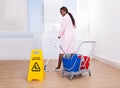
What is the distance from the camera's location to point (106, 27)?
194 inches

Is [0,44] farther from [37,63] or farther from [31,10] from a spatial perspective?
[37,63]

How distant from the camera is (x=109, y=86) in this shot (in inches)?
114

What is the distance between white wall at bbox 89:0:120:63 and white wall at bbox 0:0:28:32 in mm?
1971

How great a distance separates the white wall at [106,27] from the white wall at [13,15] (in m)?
1.97

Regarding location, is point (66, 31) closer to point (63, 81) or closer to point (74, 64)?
point (74, 64)

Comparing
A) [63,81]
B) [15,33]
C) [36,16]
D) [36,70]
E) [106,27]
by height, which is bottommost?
[63,81]

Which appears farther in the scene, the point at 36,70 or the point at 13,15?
the point at 13,15

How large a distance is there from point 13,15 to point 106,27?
102 inches

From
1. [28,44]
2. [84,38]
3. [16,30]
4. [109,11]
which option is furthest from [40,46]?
[109,11]

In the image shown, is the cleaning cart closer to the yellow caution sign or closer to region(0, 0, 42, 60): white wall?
the yellow caution sign

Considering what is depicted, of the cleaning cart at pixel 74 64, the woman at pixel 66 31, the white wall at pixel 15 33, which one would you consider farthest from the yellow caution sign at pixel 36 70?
the white wall at pixel 15 33

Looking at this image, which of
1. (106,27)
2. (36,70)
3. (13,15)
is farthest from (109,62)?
(13,15)

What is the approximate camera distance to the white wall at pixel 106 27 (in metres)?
4.35

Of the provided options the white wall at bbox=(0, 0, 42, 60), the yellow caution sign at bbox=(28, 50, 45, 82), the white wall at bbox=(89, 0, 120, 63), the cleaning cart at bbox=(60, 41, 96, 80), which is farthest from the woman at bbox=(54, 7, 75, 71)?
the white wall at bbox=(0, 0, 42, 60)
